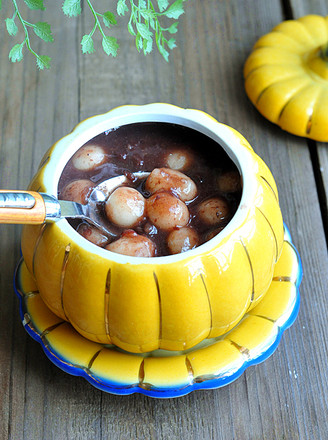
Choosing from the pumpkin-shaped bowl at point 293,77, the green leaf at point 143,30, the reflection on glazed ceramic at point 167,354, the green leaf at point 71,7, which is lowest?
the reflection on glazed ceramic at point 167,354

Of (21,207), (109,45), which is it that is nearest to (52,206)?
(21,207)

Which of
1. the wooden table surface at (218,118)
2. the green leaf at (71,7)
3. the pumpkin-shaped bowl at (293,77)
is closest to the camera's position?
the green leaf at (71,7)

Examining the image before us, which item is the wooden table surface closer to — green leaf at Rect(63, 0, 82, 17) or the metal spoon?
the metal spoon

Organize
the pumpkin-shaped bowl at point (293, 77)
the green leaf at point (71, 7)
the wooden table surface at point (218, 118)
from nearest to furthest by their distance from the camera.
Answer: the green leaf at point (71, 7) < the wooden table surface at point (218, 118) < the pumpkin-shaped bowl at point (293, 77)

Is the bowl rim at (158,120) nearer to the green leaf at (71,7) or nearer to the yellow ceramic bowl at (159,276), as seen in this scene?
the yellow ceramic bowl at (159,276)

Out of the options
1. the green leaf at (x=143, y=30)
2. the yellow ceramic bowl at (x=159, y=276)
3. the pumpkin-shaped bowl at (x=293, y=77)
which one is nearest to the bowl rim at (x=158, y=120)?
the yellow ceramic bowl at (x=159, y=276)

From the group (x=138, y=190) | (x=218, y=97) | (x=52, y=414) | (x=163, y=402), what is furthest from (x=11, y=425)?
(x=218, y=97)

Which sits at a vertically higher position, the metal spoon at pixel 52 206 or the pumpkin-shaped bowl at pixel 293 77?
the metal spoon at pixel 52 206
